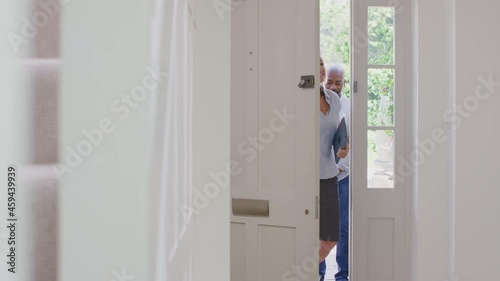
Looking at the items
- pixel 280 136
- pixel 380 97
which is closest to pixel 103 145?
pixel 280 136

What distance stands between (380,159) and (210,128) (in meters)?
1.77

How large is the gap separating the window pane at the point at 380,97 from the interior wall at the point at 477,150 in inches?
16.7

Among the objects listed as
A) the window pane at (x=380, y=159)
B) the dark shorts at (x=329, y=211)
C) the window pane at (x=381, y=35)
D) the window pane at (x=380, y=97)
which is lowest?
the dark shorts at (x=329, y=211)

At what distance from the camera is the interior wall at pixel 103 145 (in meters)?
0.27

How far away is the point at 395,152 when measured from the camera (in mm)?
2328

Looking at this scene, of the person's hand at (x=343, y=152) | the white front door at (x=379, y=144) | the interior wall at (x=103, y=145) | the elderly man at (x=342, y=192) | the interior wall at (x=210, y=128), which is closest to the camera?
the interior wall at (x=103, y=145)

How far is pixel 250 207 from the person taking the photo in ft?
6.66

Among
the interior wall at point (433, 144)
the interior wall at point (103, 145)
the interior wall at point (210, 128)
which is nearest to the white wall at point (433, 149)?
the interior wall at point (433, 144)

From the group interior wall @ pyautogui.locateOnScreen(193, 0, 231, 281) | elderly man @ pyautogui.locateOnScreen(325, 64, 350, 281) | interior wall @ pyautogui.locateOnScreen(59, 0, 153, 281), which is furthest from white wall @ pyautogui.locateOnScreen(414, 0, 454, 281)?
interior wall @ pyautogui.locateOnScreen(59, 0, 153, 281)

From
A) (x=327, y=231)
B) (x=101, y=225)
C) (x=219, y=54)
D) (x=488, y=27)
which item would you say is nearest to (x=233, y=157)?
(x=327, y=231)

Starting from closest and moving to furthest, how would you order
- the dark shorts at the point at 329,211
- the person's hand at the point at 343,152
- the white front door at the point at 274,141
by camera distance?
the white front door at the point at 274,141, the dark shorts at the point at 329,211, the person's hand at the point at 343,152

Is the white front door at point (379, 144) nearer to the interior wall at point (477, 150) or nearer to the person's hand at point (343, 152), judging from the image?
the person's hand at point (343, 152)

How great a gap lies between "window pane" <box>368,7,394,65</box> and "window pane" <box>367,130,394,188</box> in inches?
16.8

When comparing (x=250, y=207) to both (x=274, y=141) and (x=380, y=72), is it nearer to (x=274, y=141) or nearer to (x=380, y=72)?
(x=274, y=141)
